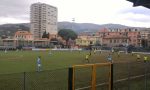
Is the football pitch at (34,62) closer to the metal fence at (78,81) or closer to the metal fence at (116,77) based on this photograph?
the metal fence at (78,81)

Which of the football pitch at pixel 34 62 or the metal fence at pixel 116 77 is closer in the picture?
the metal fence at pixel 116 77

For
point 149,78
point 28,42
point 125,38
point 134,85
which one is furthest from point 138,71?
point 125,38

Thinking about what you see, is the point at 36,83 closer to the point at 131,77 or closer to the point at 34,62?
the point at 131,77

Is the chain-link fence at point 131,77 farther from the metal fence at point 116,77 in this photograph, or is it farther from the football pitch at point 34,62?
the football pitch at point 34,62

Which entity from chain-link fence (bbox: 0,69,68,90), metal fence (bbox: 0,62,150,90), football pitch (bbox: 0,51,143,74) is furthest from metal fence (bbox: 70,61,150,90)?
football pitch (bbox: 0,51,143,74)

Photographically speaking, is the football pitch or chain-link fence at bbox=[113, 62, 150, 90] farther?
the football pitch

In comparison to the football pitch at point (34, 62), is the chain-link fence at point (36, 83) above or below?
above

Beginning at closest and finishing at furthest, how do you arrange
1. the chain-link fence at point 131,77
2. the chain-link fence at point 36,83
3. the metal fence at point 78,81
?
the metal fence at point 78,81, the chain-link fence at point 36,83, the chain-link fence at point 131,77

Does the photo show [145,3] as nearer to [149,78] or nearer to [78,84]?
[149,78]

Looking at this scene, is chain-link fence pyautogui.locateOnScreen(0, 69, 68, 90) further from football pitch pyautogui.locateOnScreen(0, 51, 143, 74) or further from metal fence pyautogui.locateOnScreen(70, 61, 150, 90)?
football pitch pyautogui.locateOnScreen(0, 51, 143, 74)

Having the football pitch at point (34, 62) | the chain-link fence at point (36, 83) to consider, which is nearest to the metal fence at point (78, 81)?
the chain-link fence at point (36, 83)

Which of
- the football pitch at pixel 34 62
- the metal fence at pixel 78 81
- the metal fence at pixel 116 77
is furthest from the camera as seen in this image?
the football pitch at pixel 34 62

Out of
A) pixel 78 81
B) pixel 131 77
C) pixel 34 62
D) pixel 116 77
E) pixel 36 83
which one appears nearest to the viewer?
pixel 36 83

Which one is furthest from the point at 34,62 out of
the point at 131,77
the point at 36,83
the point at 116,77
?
the point at 36,83
